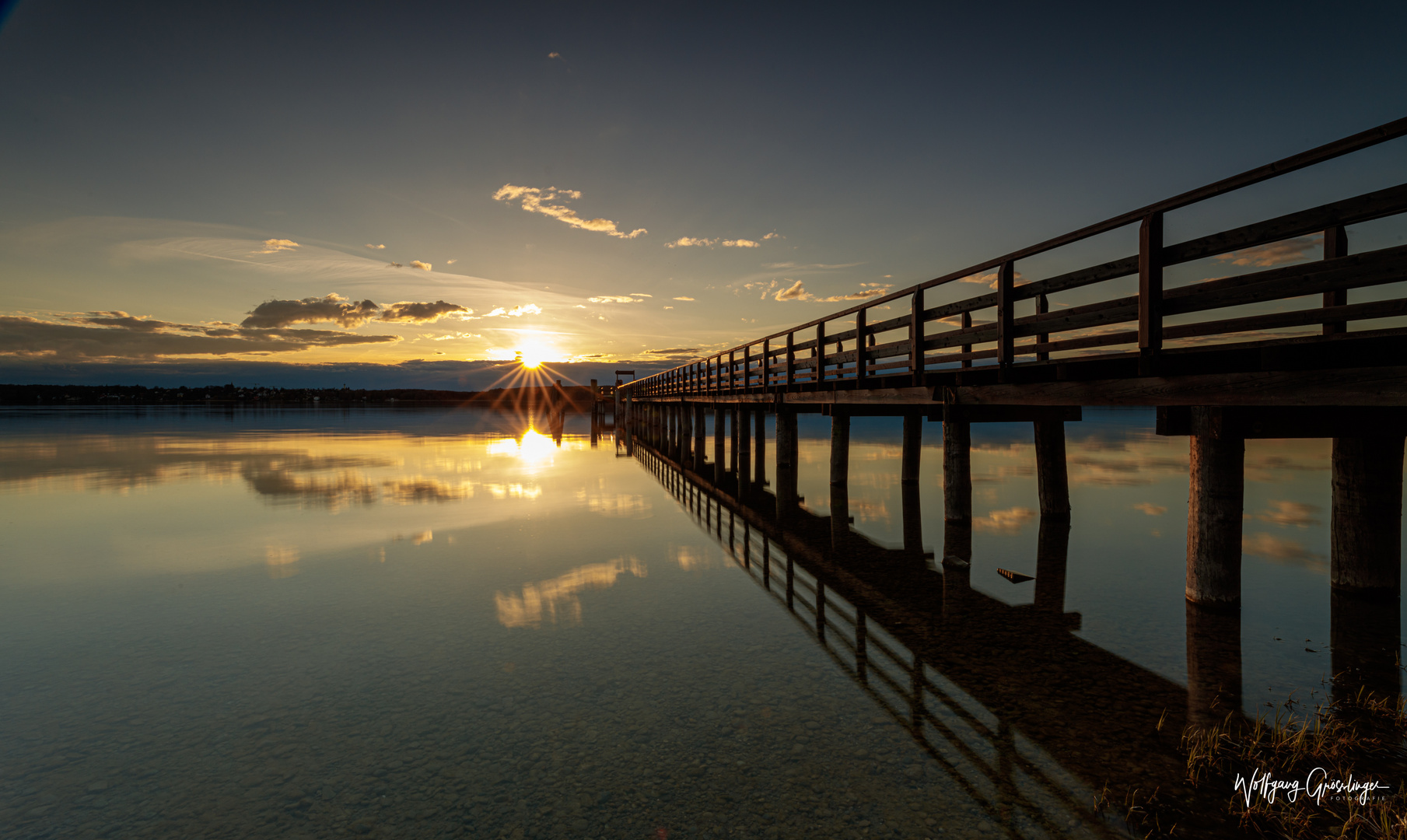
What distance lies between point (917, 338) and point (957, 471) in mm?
2294

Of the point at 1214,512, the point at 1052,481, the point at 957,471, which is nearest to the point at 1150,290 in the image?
the point at 1214,512

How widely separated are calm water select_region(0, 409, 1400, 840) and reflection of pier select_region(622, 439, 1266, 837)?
1.3 inches

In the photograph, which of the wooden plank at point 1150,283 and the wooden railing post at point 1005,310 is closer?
the wooden plank at point 1150,283

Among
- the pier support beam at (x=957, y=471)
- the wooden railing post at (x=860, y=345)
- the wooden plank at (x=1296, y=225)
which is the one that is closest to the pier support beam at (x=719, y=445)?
the wooden railing post at (x=860, y=345)

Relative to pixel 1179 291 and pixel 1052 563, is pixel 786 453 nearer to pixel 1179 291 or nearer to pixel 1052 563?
pixel 1052 563

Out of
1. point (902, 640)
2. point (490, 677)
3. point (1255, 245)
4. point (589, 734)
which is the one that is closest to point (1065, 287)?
point (1255, 245)

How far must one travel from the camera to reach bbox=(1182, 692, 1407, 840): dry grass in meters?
3.52

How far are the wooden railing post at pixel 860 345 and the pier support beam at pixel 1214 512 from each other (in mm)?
6166

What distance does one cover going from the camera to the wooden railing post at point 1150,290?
21.6 ft

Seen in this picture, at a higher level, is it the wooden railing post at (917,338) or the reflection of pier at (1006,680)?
the wooden railing post at (917,338)

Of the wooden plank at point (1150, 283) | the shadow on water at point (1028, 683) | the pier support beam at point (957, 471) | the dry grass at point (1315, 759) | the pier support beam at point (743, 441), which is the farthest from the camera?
the pier support beam at point (743, 441)

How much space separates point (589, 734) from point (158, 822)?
8.43 feet

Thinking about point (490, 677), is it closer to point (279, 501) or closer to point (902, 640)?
point (902, 640)

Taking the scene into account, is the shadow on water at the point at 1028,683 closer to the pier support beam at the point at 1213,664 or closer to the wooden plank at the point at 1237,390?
the pier support beam at the point at 1213,664
